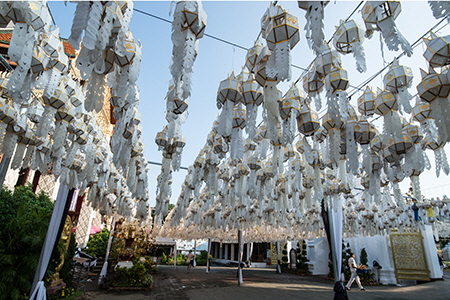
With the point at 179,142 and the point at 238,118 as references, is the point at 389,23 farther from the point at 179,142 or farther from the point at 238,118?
the point at 179,142

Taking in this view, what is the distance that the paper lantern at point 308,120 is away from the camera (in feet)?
11.3

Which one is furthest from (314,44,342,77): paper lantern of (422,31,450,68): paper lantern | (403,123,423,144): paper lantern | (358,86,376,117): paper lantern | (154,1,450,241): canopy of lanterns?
(403,123,423,144): paper lantern

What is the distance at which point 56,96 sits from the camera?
3.12 m

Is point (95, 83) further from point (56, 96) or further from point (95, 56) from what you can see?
point (56, 96)

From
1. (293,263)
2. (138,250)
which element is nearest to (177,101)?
(138,250)

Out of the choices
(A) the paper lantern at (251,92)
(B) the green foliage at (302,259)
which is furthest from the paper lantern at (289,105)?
(B) the green foliage at (302,259)

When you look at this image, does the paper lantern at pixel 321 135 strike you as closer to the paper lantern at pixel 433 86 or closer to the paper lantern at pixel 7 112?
the paper lantern at pixel 433 86

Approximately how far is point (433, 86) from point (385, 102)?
1.77ft

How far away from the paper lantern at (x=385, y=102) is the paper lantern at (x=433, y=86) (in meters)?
0.37

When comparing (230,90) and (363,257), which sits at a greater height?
(230,90)

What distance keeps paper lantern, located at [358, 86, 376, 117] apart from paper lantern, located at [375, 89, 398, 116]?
0.18 m

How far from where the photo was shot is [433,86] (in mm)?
2795

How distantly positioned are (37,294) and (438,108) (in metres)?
7.21

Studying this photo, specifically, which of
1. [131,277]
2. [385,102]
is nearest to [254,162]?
[385,102]
